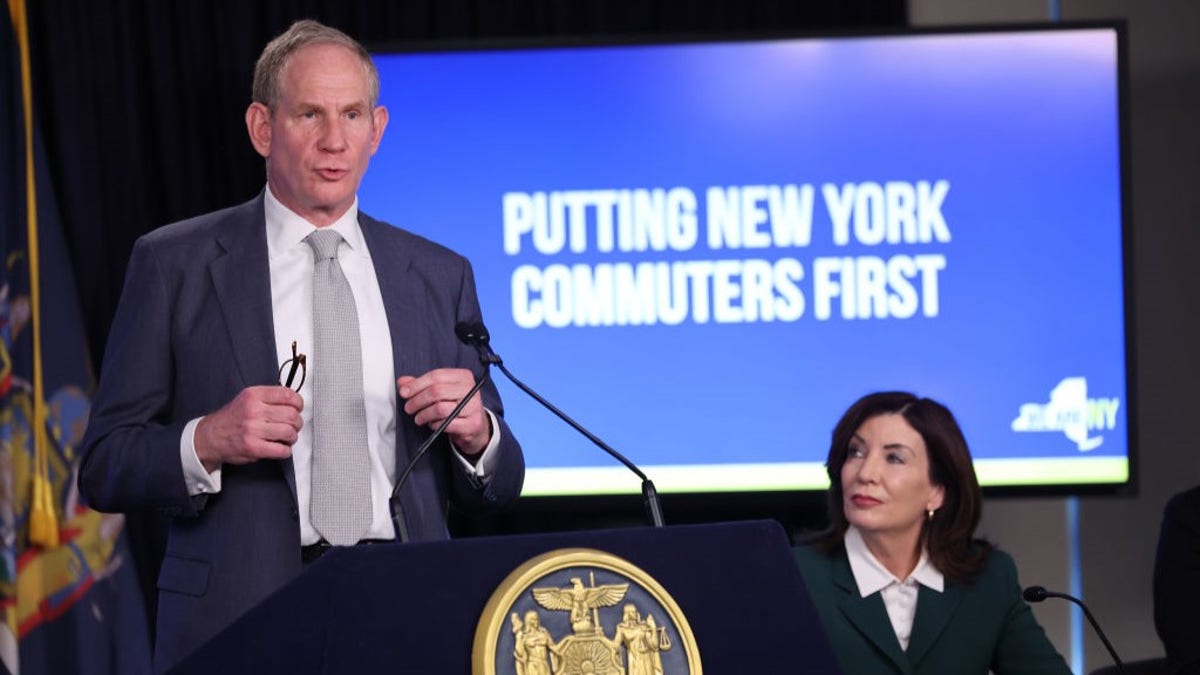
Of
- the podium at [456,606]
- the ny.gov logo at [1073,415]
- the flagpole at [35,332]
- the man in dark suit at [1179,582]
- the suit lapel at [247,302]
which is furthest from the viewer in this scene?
the ny.gov logo at [1073,415]

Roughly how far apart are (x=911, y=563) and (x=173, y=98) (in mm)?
2722

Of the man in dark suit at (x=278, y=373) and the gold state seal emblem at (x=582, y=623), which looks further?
the man in dark suit at (x=278, y=373)

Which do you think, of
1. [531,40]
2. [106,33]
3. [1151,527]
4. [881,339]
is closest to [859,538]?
[881,339]

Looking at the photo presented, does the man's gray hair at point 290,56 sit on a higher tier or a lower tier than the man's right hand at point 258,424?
higher

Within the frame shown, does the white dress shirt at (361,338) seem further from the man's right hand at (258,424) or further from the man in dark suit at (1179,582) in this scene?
the man in dark suit at (1179,582)

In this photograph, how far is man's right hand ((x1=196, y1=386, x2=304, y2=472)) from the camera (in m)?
2.09

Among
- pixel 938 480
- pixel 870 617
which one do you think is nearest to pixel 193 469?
pixel 870 617

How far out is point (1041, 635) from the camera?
3127 millimetres

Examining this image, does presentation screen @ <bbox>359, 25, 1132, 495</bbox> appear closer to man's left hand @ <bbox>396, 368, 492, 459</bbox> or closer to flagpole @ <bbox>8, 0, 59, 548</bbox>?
flagpole @ <bbox>8, 0, 59, 548</bbox>

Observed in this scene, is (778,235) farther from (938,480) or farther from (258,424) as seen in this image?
(258,424)

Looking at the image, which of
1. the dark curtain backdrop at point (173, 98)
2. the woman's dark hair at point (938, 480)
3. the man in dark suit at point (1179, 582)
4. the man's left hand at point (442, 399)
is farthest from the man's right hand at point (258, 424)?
the dark curtain backdrop at point (173, 98)

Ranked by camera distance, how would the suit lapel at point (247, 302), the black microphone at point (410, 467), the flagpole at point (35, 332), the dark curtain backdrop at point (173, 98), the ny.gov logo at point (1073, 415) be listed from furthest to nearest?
the dark curtain backdrop at point (173, 98)
the ny.gov logo at point (1073, 415)
the flagpole at point (35, 332)
the suit lapel at point (247, 302)
the black microphone at point (410, 467)

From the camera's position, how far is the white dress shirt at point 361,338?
2316mm

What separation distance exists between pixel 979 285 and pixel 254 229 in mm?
2680
